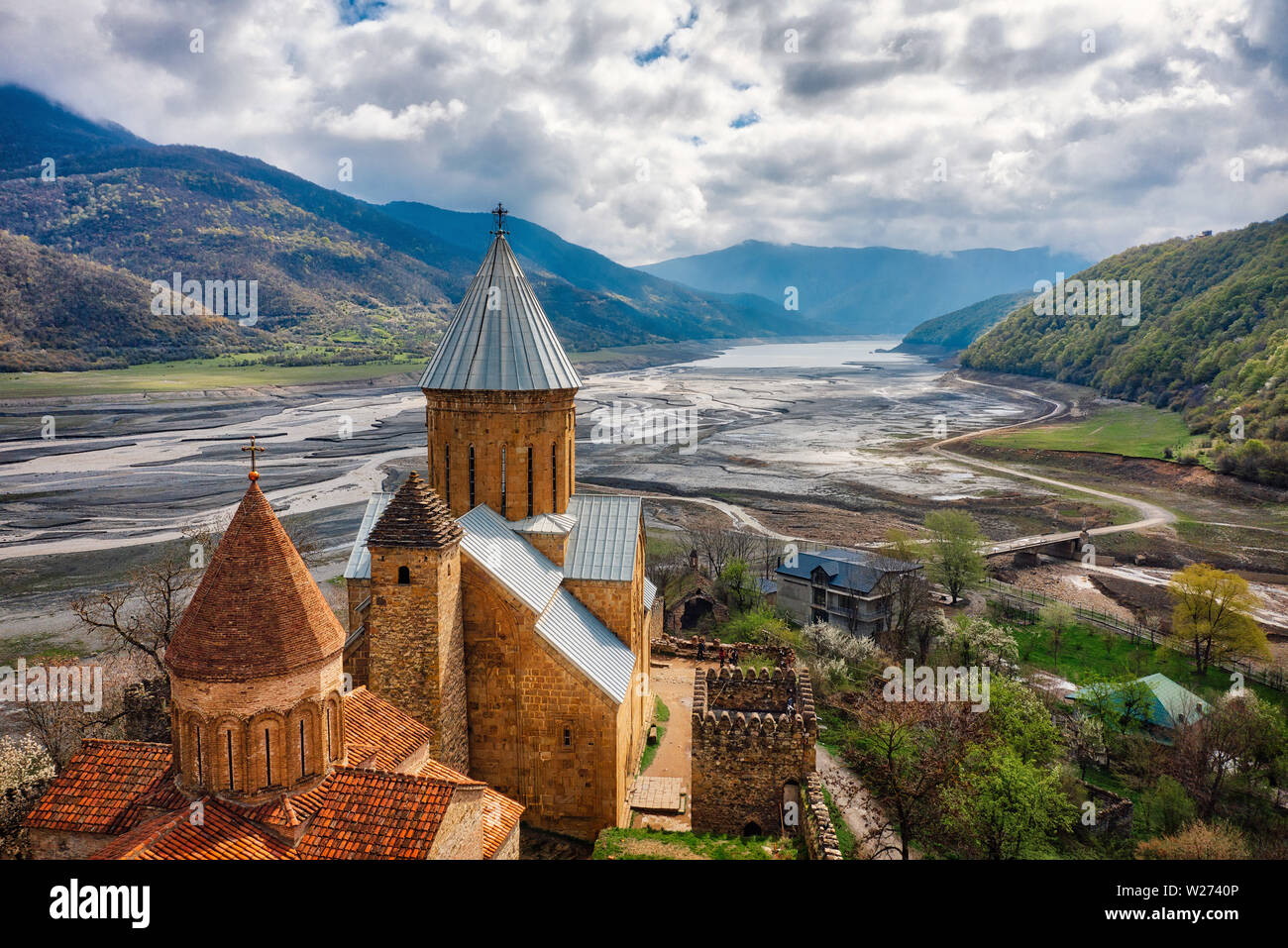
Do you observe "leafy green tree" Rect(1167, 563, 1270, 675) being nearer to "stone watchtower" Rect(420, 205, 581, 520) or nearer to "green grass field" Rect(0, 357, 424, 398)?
"stone watchtower" Rect(420, 205, 581, 520)

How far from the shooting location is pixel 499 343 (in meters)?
19.0

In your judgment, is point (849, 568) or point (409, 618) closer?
point (409, 618)

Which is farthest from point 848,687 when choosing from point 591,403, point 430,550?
point 591,403

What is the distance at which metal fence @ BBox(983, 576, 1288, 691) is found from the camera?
97.2 ft

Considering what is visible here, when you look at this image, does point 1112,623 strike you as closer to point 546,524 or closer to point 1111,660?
point 1111,660

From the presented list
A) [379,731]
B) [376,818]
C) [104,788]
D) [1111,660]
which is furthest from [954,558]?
[104,788]

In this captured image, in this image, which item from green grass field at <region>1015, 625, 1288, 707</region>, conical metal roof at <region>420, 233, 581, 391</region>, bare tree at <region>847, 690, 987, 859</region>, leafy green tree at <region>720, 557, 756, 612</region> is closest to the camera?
bare tree at <region>847, 690, 987, 859</region>

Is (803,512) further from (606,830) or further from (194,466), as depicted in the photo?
(194,466)

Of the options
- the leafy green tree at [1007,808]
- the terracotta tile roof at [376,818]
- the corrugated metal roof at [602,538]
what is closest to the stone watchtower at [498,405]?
the corrugated metal roof at [602,538]

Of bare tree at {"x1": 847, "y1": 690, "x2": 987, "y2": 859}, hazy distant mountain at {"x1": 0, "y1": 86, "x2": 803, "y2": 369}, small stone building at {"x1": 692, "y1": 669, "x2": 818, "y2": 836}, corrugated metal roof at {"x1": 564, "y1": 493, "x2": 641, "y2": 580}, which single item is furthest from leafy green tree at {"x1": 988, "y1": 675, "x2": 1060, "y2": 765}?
hazy distant mountain at {"x1": 0, "y1": 86, "x2": 803, "y2": 369}

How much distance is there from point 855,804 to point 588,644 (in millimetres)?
8826

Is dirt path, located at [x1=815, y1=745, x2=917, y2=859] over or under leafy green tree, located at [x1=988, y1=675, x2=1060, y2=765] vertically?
under

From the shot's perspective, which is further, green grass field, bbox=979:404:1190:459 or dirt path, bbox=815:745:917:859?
green grass field, bbox=979:404:1190:459

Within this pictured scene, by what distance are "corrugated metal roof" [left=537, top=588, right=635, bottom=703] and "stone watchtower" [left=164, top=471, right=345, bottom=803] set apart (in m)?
5.55
